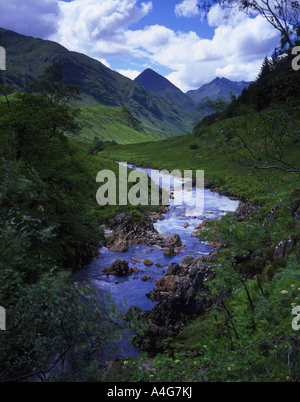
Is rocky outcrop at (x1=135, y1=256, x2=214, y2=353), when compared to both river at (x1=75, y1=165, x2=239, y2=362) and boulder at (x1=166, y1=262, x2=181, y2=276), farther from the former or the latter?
boulder at (x1=166, y1=262, x2=181, y2=276)

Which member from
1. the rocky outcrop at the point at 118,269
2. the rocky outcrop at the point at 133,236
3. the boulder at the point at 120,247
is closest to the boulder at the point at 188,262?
the rocky outcrop at the point at 133,236

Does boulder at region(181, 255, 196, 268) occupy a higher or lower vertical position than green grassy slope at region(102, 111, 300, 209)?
lower

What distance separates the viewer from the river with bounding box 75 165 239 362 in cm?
1797

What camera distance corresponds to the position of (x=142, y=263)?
24328 mm

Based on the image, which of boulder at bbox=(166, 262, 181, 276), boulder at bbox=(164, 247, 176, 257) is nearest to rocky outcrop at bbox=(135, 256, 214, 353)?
boulder at bbox=(166, 262, 181, 276)

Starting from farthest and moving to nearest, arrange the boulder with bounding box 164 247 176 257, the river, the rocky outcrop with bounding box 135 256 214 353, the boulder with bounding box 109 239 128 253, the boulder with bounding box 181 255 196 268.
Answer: the boulder with bounding box 109 239 128 253 → the boulder with bounding box 164 247 176 257 → the boulder with bounding box 181 255 196 268 → the river → the rocky outcrop with bounding box 135 256 214 353

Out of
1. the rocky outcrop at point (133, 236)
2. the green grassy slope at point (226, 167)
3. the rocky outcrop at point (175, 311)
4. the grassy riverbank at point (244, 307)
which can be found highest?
the green grassy slope at point (226, 167)

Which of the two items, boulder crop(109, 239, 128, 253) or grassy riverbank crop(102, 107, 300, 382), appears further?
boulder crop(109, 239, 128, 253)

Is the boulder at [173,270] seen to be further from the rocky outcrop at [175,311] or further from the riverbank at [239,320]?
the riverbank at [239,320]

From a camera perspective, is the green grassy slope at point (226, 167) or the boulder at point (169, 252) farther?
the boulder at point (169, 252)

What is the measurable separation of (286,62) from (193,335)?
1246 centimetres

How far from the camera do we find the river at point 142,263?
59.0ft
